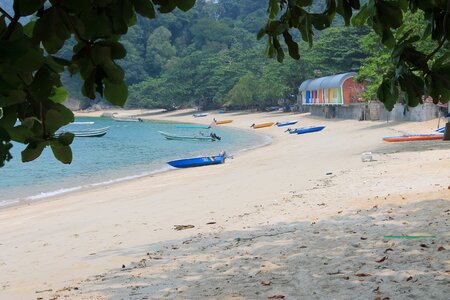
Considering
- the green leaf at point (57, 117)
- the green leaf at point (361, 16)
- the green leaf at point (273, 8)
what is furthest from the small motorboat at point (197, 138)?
the green leaf at point (57, 117)

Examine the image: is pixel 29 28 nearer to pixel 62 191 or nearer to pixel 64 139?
pixel 64 139

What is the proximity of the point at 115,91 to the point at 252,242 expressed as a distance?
4.83 meters

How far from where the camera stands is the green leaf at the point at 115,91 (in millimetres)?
1892

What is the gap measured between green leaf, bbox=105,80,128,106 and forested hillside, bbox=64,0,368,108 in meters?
50.9

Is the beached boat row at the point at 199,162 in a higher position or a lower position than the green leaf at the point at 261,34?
lower

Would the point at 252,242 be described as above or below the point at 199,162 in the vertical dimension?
above

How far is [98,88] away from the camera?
6.46ft

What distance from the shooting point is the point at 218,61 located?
3307 inches

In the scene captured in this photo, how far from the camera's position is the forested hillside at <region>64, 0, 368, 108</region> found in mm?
55444

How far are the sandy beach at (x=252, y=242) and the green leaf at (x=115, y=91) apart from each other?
114 inches

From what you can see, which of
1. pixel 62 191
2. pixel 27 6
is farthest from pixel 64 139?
pixel 62 191

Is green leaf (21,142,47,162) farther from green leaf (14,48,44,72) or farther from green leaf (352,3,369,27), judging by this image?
green leaf (352,3,369,27)

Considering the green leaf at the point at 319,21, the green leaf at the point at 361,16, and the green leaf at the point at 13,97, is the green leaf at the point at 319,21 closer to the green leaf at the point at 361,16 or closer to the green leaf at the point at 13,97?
the green leaf at the point at 361,16

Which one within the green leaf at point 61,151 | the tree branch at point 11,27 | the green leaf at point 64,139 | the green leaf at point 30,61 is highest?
the tree branch at point 11,27
